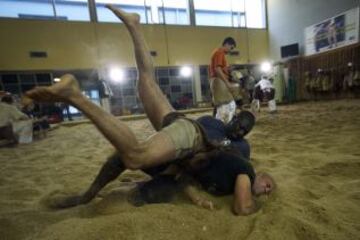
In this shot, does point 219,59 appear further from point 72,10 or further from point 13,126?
point 72,10

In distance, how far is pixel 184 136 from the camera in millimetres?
1410

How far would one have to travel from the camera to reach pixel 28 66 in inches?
362

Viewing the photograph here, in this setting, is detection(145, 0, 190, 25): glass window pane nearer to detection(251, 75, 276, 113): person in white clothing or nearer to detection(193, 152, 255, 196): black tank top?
detection(251, 75, 276, 113): person in white clothing

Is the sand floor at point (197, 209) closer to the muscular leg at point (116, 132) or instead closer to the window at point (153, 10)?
the muscular leg at point (116, 132)

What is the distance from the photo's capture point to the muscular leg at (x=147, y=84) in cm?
179

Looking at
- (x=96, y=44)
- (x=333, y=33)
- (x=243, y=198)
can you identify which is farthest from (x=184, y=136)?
(x=333, y=33)

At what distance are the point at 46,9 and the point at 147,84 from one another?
32.4 feet

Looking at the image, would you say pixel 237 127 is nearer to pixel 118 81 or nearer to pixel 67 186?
pixel 67 186

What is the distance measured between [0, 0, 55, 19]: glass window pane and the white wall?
9.41 m

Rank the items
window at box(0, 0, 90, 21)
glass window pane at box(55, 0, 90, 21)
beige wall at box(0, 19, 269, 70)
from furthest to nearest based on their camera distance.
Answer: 1. glass window pane at box(55, 0, 90, 21)
2. window at box(0, 0, 90, 21)
3. beige wall at box(0, 19, 269, 70)

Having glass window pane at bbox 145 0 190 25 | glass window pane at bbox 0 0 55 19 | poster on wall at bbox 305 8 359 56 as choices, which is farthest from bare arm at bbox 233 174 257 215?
glass window pane at bbox 145 0 190 25

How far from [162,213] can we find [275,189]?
2.37ft

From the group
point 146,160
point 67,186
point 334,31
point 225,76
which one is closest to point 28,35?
point 225,76

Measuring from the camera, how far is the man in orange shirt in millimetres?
3479
